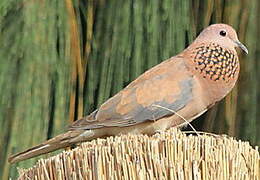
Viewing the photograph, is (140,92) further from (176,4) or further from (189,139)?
(189,139)

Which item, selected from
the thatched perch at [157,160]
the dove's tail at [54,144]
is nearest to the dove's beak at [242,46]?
the dove's tail at [54,144]

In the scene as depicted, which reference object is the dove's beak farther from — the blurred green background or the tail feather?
the tail feather

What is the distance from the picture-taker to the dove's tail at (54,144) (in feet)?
3.83

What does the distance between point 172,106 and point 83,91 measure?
0.16 meters

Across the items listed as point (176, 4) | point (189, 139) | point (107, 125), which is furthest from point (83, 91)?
point (189, 139)

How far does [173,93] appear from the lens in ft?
4.25

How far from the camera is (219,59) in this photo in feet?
4.32

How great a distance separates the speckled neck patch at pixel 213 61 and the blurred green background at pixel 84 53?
0.04m

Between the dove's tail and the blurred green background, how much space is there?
0.13ft

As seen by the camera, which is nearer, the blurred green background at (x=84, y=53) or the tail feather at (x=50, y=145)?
the tail feather at (x=50, y=145)

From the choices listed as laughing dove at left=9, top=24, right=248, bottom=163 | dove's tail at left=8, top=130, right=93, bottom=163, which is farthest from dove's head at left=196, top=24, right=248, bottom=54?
dove's tail at left=8, top=130, right=93, bottom=163

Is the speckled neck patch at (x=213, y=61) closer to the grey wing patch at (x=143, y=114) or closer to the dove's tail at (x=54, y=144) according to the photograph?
the grey wing patch at (x=143, y=114)

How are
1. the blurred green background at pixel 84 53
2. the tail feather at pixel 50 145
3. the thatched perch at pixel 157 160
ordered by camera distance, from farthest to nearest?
the blurred green background at pixel 84 53, the tail feather at pixel 50 145, the thatched perch at pixel 157 160

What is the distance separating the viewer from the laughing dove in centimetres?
126
